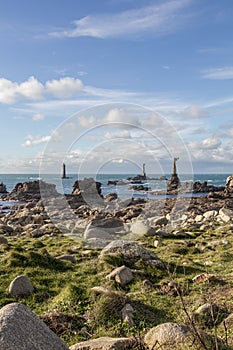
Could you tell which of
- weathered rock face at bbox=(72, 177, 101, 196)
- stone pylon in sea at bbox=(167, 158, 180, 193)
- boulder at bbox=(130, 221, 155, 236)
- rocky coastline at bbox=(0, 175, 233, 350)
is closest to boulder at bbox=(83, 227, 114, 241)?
rocky coastline at bbox=(0, 175, 233, 350)

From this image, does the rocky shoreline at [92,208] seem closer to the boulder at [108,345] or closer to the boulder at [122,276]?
the boulder at [122,276]

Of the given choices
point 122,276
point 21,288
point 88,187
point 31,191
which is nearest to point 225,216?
point 122,276

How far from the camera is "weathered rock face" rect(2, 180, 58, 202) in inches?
2365

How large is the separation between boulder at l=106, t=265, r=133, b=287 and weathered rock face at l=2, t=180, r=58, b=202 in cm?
4809

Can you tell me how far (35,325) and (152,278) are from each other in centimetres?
602

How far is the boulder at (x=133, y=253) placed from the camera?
38.8ft

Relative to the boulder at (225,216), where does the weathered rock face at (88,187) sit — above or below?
above

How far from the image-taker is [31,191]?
219 feet

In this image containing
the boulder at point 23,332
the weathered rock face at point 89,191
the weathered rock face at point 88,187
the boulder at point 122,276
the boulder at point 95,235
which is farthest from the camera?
the weathered rock face at point 88,187

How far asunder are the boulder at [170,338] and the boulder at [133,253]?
5563 mm

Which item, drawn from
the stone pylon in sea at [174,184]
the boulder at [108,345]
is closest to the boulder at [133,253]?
the boulder at [108,345]

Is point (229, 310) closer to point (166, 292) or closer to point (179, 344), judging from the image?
point (166, 292)

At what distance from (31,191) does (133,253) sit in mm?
56800

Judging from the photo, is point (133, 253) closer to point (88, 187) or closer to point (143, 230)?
point (143, 230)
